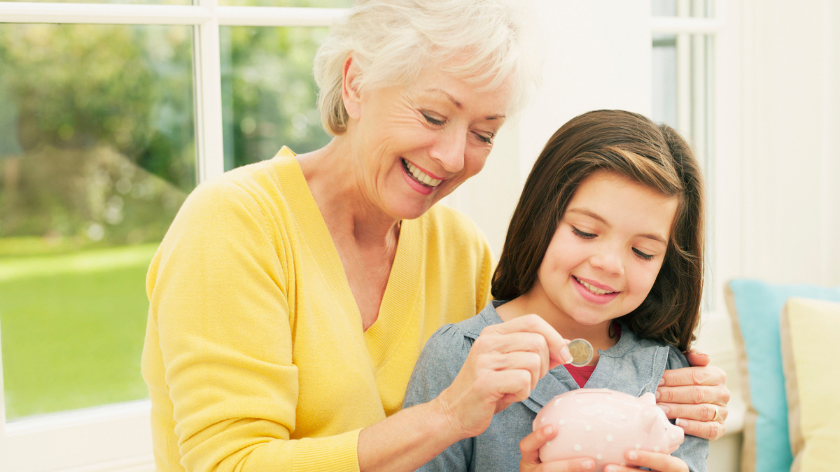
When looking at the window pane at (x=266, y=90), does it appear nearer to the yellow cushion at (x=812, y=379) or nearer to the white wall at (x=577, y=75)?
the white wall at (x=577, y=75)

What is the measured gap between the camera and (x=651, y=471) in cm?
106

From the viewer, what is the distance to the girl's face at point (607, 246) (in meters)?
1.14

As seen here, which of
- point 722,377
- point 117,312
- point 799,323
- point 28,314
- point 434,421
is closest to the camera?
point 434,421

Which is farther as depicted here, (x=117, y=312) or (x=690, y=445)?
(x=117, y=312)

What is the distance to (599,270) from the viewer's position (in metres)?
1.14

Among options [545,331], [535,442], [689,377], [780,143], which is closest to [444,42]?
[545,331]

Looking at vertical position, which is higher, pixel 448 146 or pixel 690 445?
pixel 448 146

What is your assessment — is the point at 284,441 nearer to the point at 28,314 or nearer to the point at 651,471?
the point at 651,471

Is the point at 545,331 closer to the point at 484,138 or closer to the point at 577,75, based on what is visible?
the point at 484,138

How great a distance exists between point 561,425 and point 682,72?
1835 millimetres

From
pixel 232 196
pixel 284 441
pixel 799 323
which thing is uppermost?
pixel 232 196

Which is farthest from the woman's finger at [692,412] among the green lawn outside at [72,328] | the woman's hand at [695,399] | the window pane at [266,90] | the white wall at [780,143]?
the white wall at [780,143]

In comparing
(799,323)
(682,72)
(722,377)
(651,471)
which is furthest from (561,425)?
(682,72)

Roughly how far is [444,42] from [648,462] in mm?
722
